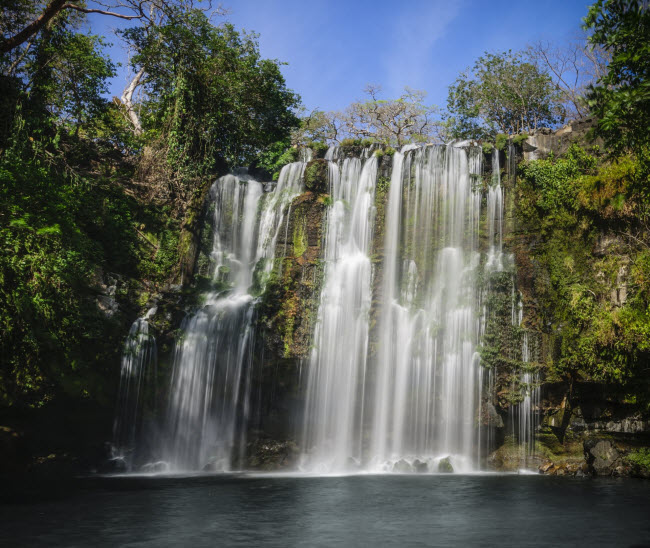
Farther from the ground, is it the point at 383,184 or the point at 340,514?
the point at 383,184

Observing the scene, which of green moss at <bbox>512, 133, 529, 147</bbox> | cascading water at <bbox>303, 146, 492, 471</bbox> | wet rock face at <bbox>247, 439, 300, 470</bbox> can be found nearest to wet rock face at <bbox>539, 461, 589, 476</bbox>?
cascading water at <bbox>303, 146, 492, 471</bbox>

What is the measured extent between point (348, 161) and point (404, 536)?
1820 cm

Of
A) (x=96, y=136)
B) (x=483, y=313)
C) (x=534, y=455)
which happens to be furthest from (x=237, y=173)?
(x=534, y=455)

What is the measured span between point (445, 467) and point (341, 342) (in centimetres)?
583

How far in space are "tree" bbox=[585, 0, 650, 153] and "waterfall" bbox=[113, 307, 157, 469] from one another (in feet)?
53.4

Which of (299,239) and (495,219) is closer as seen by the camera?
(495,219)

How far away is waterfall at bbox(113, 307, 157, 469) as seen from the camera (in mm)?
19266

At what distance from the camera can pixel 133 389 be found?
63.8 feet

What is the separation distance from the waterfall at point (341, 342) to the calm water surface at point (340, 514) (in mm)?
4202

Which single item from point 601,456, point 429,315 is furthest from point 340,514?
point 429,315

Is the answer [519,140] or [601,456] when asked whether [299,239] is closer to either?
[519,140]

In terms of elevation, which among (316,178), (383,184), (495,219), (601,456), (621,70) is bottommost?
(601,456)

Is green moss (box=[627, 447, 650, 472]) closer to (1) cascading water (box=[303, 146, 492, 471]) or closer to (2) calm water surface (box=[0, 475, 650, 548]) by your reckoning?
(2) calm water surface (box=[0, 475, 650, 548])

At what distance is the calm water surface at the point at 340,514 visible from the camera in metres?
9.02
